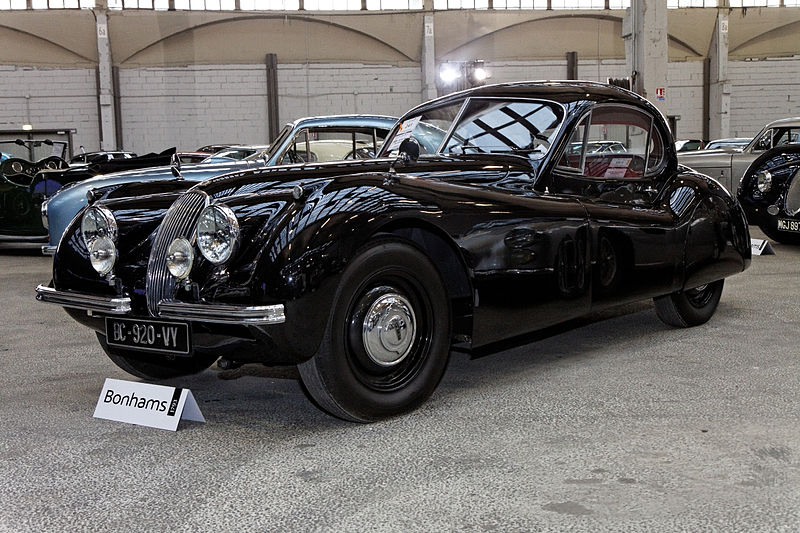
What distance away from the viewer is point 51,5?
25.6m

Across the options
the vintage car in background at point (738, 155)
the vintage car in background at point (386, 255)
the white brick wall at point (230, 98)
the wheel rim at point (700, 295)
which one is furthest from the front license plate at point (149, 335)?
the white brick wall at point (230, 98)

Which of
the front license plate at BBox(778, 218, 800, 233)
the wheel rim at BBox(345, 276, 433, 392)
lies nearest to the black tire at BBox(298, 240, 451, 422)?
the wheel rim at BBox(345, 276, 433, 392)

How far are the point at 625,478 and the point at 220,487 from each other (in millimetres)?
1288

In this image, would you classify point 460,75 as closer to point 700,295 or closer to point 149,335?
point 700,295

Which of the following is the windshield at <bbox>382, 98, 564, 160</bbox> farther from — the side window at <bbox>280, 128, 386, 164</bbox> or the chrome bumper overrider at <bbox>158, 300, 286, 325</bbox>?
the side window at <bbox>280, 128, 386, 164</bbox>

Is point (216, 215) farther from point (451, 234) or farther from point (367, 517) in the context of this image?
point (367, 517)

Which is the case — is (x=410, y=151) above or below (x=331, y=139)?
below

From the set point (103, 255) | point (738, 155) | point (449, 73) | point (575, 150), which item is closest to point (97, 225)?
point (103, 255)

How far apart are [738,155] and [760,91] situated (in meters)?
16.9

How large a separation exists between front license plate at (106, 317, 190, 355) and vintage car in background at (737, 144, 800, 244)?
24.2 ft

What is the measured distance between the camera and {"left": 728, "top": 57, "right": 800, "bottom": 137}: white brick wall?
27.7m

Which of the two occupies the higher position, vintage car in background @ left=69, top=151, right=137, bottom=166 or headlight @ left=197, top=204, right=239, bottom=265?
vintage car in background @ left=69, top=151, right=137, bottom=166

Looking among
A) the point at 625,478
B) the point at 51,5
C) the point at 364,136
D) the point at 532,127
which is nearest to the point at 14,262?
the point at 364,136

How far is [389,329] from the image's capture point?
3.35m
